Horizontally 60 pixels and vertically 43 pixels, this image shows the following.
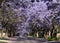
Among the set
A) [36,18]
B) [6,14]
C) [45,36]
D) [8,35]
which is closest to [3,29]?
[8,35]

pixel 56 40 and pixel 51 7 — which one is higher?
pixel 51 7

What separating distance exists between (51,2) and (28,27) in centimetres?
59

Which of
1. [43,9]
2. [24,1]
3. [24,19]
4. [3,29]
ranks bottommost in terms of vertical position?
[3,29]

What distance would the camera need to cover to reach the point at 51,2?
2143mm

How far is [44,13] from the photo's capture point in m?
2.11


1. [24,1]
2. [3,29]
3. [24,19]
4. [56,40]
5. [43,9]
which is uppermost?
[24,1]

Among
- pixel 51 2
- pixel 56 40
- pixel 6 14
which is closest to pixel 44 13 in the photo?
pixel 51 2

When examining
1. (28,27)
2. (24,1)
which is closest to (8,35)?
(28,27)

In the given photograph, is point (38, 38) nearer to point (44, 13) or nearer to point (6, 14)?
point (44, 13)

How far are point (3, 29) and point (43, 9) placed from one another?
76cm

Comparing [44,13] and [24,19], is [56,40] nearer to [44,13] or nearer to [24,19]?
[44,13]

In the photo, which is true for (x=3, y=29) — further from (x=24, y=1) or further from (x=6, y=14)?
(x=24, y=1)

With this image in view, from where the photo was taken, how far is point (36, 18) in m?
2.12

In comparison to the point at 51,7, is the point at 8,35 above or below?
below
